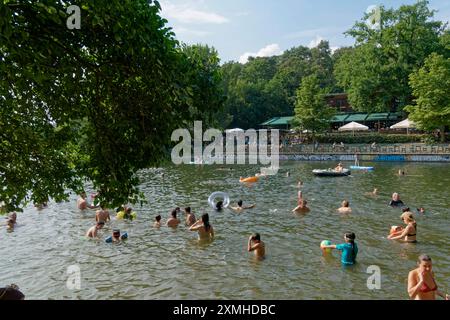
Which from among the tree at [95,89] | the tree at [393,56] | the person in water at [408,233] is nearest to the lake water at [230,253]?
the person in water at [408,233]

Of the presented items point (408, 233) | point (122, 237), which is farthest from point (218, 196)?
point (408, 233)

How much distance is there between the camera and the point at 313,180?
35.7m

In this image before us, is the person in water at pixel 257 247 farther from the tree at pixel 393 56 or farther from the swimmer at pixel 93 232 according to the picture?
the tree at pixel 393 56

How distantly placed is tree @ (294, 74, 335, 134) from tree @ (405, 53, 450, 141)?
1314 cm

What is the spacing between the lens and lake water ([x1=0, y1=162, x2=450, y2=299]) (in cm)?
1231

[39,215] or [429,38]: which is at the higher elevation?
[429,38]

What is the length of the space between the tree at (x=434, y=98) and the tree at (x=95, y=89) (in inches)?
1963

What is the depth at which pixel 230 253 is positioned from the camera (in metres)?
15.6

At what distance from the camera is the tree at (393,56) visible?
6209 cm

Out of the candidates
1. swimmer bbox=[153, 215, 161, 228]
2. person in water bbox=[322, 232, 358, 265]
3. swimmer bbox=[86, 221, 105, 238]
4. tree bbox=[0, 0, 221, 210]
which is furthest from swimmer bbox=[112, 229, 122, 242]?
person in water bbox=[322, 232, 358, 265]

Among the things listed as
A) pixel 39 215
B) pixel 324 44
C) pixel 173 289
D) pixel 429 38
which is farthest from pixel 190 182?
pixel 324 44

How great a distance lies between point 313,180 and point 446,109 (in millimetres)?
24385

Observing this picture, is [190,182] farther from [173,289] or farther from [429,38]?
[429,38]

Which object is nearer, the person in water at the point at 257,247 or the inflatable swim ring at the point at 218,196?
the person in water at the point at 257,247
